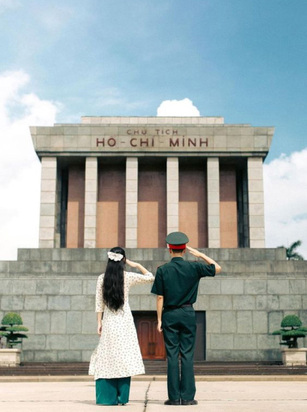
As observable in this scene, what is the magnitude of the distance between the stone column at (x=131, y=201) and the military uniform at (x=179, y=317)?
849 inches

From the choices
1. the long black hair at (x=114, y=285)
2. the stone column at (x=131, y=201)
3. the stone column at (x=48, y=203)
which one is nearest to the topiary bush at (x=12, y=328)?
the stone column at (x=48, y=203)

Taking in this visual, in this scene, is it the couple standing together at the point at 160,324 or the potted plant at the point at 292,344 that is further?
the potted plant at the point at 292,344

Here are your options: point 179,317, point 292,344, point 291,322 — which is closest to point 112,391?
point 179,317

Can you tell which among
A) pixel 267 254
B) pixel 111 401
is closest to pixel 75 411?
pixel 111 401

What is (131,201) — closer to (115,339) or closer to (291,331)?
(291,331)

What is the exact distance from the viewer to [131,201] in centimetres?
2967

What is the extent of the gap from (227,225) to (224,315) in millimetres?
9138

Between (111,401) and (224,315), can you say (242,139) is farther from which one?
(111,401)

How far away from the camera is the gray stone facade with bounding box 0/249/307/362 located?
21.6 meters

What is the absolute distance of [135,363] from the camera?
7.68 meters

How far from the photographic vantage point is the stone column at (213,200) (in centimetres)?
2920

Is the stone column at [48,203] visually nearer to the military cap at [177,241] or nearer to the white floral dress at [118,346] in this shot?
the white floral dress at [118,346]

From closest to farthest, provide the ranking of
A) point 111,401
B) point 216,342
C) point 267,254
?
point 111,401
point 216,342
point 267,254

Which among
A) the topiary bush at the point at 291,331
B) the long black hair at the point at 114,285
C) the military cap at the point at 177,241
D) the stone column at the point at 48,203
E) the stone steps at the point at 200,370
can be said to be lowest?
the stone steps at the point at 200,370
